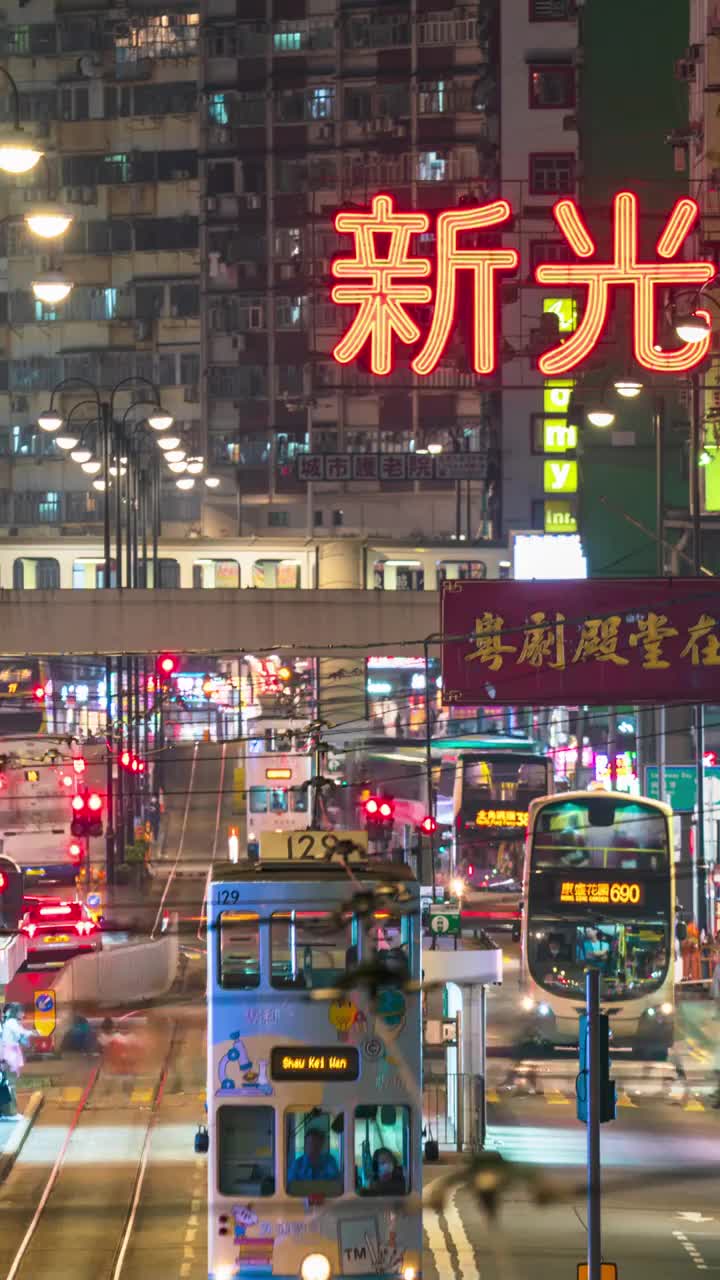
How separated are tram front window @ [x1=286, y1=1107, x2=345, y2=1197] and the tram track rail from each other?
11.4ft

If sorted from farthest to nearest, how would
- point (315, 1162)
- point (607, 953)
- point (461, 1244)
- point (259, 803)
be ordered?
point (259, 803) → point (607, 953) → point (461, 1244) → point (315, 1162)

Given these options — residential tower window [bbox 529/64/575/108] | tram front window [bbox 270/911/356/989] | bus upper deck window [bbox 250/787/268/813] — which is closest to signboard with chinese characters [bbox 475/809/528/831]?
bus upper deck window [bbox 250/787/268/813]

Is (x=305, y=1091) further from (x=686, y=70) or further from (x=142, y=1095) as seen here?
(x=686, y=70)

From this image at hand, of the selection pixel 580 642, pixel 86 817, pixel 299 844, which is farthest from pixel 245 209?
pixel 299 844

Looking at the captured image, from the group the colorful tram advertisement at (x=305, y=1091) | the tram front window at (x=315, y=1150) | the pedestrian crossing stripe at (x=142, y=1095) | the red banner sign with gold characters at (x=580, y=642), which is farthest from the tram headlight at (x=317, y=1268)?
the pedestrian crossing stripe at (x=142, y=1095)

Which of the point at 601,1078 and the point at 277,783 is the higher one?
the point at 601,1078

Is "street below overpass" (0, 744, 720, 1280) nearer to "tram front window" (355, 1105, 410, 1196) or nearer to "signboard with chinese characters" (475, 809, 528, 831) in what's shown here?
"tram front window" (355, 1105, 410, 1196)

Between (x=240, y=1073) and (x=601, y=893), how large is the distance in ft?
46.4

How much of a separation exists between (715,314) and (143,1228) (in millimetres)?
28897

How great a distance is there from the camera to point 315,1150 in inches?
635

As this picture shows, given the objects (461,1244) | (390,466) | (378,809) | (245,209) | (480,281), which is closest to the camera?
(461,1244)

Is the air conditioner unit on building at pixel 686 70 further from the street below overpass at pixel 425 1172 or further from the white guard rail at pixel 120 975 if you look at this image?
the street below overpass at pixel 425 1172

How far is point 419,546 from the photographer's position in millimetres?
65688

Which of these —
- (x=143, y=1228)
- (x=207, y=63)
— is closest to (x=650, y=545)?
(x=143, y=1228)
